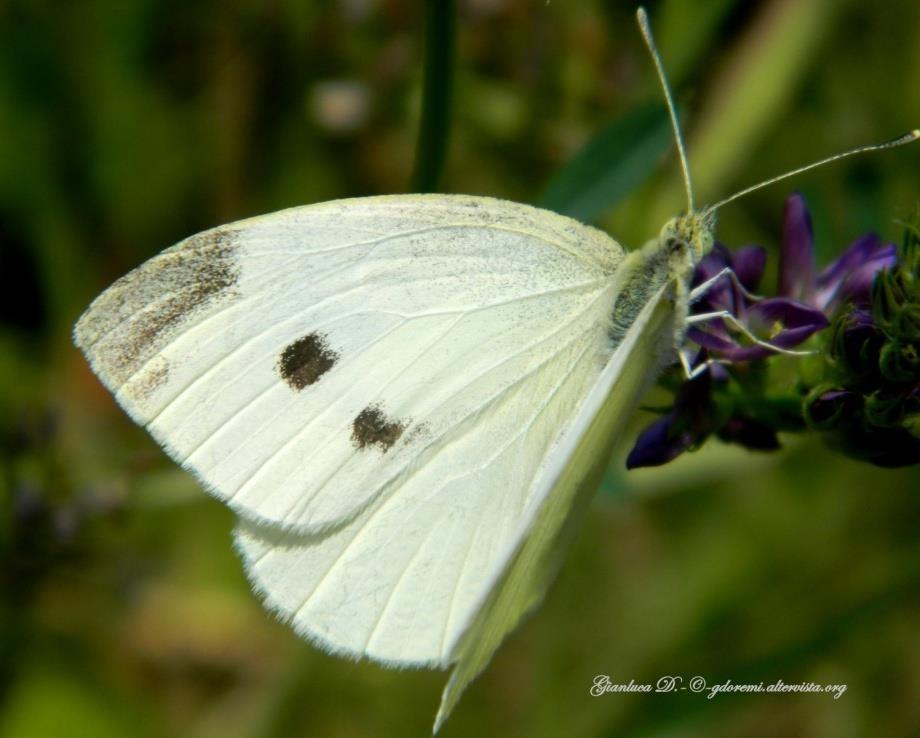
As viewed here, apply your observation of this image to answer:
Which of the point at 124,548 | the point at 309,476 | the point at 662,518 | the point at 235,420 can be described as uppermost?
the point at 235,420

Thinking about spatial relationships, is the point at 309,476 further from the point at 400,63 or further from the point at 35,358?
the point at 35,358

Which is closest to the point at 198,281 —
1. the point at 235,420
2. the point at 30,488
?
the point at 235,420

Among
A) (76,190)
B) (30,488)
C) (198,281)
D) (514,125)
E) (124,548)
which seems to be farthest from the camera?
(76,190)

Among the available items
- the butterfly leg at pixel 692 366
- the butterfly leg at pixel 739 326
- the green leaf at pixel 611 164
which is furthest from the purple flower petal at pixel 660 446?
the green leaf at pixel 611 164

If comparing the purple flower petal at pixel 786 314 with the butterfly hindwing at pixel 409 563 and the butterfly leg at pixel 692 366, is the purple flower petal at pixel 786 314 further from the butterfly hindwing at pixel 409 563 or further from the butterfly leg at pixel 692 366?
the butterfly hindwing at pixel 409 563

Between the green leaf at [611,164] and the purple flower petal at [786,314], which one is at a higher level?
the green leaf at [611,164]

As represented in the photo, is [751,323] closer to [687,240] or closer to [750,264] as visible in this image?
[750,264]
